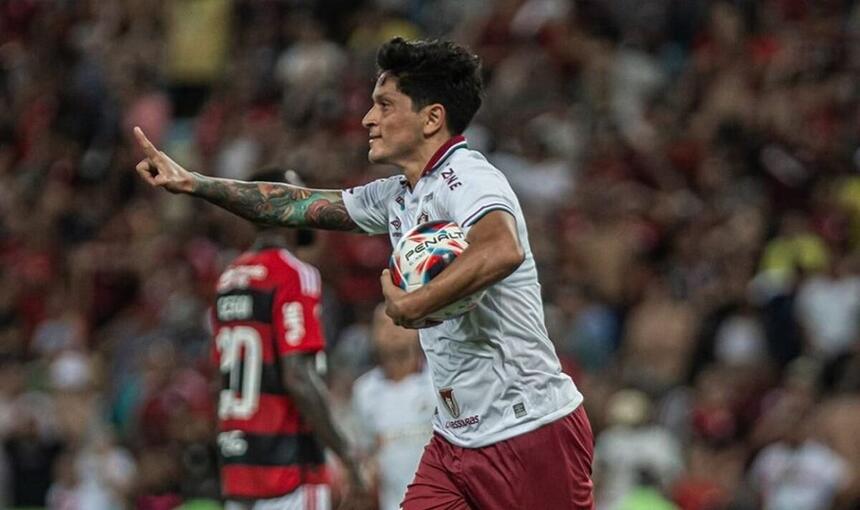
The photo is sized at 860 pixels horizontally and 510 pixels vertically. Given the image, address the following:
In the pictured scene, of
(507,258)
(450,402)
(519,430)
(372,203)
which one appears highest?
(372,203)

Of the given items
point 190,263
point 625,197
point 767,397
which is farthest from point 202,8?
point 767,397

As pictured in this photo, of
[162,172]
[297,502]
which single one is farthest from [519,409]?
[297,502]

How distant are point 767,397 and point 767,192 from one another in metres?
2.06

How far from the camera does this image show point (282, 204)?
260 inches

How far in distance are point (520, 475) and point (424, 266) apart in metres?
0.83

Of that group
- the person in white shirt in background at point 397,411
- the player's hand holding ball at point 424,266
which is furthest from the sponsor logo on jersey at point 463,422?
the person in white shirt in background at point 397,411

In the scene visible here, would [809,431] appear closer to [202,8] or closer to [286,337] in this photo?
[286,337]

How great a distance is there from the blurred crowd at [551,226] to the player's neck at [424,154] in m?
4.63

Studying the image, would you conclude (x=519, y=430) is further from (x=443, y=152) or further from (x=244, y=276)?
(x=244, y=276)

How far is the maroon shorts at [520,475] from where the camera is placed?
584 centimetres

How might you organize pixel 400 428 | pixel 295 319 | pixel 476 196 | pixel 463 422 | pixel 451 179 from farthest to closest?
pixel 400 428, pixel 295 319, pixel 463 422, pixel 451 179, pixel 476 196

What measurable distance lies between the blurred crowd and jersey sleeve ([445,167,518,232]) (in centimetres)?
485

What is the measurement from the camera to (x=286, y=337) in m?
8.07

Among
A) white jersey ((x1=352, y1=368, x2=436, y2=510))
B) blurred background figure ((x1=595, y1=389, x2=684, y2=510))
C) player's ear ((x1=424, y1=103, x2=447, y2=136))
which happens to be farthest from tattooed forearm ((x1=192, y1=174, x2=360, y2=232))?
blurred background figure ((x1=595, y1=389, x2=684, y2=510))
